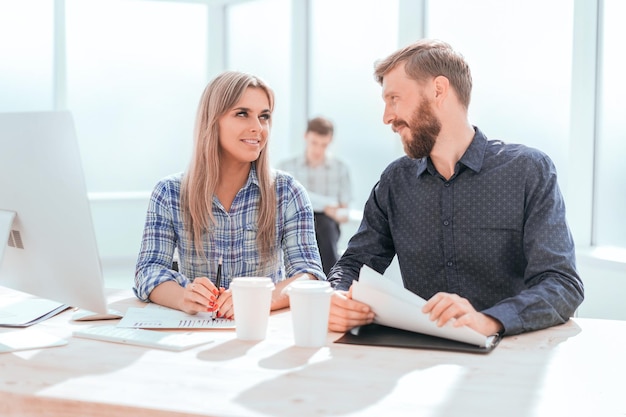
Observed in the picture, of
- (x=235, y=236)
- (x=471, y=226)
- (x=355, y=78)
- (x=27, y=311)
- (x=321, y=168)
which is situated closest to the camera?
(x=27, y=311)

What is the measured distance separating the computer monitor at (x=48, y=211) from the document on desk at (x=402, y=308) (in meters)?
0.53

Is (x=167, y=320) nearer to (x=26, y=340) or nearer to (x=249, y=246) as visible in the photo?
(x=26, y=340)

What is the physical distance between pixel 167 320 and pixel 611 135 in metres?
3.30

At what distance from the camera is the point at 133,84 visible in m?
7.16

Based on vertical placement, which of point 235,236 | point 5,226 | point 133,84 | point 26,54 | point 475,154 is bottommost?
point 235,236

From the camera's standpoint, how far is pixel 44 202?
1424 millimetres

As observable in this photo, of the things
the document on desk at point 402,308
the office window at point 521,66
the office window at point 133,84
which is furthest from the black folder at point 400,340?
the office window at point 133,84

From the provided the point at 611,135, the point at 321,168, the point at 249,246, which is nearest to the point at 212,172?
the point at 249,246

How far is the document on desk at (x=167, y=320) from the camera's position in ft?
5.29

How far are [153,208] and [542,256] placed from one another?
1073 millimetres

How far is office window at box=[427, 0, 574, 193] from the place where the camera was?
14.5 ft

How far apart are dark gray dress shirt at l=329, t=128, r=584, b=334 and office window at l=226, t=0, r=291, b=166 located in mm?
4838

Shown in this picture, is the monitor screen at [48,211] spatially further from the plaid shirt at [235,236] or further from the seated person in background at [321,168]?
the seated person in background at [321,168]

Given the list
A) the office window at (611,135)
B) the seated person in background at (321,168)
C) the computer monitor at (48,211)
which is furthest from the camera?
the seated person in background at (321,168)
